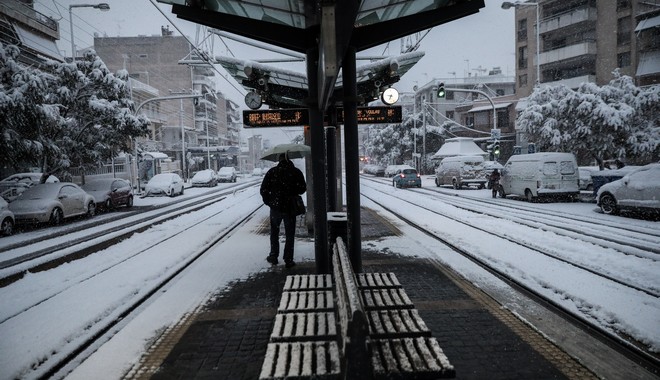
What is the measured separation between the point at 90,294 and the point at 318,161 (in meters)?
3.89

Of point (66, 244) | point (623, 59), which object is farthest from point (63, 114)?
point (623, 59)

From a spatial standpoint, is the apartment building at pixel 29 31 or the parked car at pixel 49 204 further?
the apartment building at pixel 29 31

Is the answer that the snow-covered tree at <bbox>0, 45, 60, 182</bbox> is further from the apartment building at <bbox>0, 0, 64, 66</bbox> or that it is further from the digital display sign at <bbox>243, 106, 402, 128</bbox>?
the apartment building at <bbox>0, 0, 64, 66</bbox>

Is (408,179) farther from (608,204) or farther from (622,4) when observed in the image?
(622,4)

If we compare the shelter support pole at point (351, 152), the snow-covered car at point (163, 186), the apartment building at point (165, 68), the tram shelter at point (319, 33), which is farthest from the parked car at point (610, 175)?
the apartment building at point (165, 68)

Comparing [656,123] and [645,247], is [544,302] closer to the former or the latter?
[645,247]

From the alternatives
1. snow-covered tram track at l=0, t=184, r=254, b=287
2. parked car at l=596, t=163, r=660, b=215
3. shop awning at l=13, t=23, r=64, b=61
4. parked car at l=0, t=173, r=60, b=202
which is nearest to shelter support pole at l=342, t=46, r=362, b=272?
snow-covered tram track at l=0, t=184, r=254, b=287

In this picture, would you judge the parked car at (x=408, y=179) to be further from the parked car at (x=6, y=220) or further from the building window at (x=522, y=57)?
the parked car at (x=6, y=220)

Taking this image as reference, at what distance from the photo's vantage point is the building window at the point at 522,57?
1841 inches

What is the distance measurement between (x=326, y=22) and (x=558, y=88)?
24.9 metres

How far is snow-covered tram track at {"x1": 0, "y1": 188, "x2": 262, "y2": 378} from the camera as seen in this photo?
4.15 meters

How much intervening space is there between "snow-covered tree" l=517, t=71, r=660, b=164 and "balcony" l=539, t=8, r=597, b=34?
18.8m

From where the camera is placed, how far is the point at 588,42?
125ft

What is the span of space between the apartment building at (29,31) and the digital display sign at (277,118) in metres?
25.2
